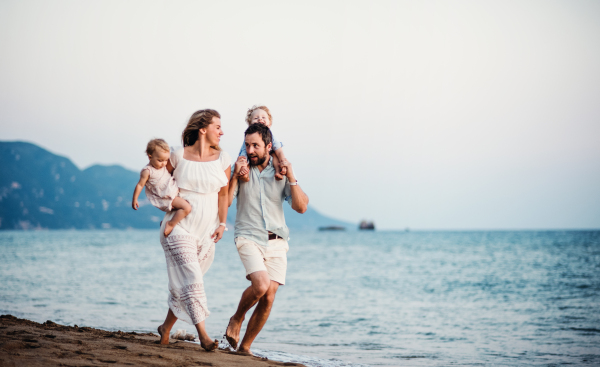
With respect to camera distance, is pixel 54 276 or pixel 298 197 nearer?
pixel 298 197

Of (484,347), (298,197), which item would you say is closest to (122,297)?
(484,347)

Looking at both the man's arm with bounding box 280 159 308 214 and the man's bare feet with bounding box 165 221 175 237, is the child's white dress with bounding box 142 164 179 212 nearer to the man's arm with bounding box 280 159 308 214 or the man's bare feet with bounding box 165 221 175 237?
the man's bare feet with bounding box 165 221 175 237

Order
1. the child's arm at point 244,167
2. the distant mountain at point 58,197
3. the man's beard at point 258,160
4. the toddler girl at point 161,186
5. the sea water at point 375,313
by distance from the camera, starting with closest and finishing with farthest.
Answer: the toddler girl at point 161,186
the child's arm at point 244,167
the man's beard at point 258,160
the sea water at point 375,313
the distant mountain at point 58,197

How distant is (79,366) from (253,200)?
1.94 metres

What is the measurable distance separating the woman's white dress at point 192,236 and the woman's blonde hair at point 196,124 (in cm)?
14

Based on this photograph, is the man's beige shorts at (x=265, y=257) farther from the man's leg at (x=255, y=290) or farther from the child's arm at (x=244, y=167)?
the child's arm at (x=244, y=167)

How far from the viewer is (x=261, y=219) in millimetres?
4574

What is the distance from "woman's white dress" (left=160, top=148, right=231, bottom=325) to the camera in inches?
170

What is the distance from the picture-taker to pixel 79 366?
11.4 ft

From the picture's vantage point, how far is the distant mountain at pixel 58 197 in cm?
11981

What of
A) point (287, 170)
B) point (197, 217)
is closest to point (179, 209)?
point (197, 217)

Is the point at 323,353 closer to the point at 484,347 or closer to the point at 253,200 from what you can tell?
the point at 484,347

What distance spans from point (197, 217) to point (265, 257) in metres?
0.73

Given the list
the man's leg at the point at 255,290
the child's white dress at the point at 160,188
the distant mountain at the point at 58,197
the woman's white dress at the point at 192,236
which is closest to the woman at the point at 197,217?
the woman's white dress at the point at 192,236
